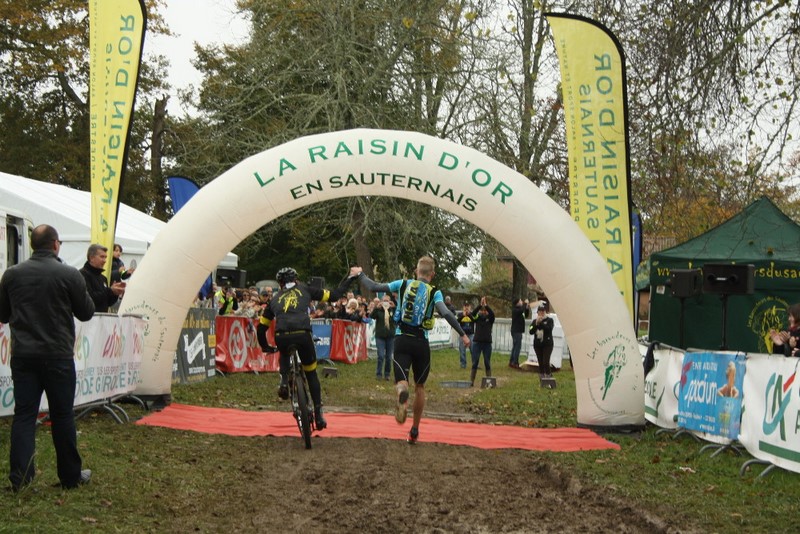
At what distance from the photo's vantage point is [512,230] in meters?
12.6

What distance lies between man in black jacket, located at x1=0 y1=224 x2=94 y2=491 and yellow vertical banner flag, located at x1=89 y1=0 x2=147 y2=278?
657 centimetres

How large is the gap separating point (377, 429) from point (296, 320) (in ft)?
7.67

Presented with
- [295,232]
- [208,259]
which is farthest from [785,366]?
[295,232]

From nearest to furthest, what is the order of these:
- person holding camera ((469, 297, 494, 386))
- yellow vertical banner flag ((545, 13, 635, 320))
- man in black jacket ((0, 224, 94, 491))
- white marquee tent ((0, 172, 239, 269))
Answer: man in black jacket ((0, 224, 94, 491))
yellow vertical banner flag ((545, 13, 635, 320))
white marquee tent ((0, 172, 239, 269))
person holding camera ((469, 297, 494, 386))

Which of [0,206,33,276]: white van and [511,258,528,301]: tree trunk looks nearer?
[0,206,33,276]: white van

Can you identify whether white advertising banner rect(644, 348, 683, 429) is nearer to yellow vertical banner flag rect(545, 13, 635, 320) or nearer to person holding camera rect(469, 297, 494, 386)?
yellow vertical banner flag rect(545, 13, 635, 320)

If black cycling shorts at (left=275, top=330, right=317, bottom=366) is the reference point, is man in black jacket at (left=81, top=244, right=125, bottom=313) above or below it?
above

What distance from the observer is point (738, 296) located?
19.2 m

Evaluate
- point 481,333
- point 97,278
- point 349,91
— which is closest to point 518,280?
point 349,91

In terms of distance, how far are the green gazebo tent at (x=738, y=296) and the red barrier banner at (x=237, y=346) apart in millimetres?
8234

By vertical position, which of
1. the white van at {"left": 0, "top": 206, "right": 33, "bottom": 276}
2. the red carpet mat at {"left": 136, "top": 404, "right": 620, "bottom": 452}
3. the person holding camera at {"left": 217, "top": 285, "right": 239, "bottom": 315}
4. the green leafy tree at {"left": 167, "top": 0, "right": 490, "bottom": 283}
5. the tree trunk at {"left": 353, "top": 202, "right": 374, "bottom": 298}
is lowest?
the red carpet mat at {"left": 136, "top": 404, "right": 620, "bottom": 452}

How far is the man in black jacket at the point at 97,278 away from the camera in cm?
1130

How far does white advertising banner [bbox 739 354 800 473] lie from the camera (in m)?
8.97

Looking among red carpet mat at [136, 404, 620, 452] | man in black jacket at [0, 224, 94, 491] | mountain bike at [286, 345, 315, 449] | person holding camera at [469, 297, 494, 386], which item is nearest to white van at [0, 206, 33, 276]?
red carpet mat at [136, 404, 620, 452]
